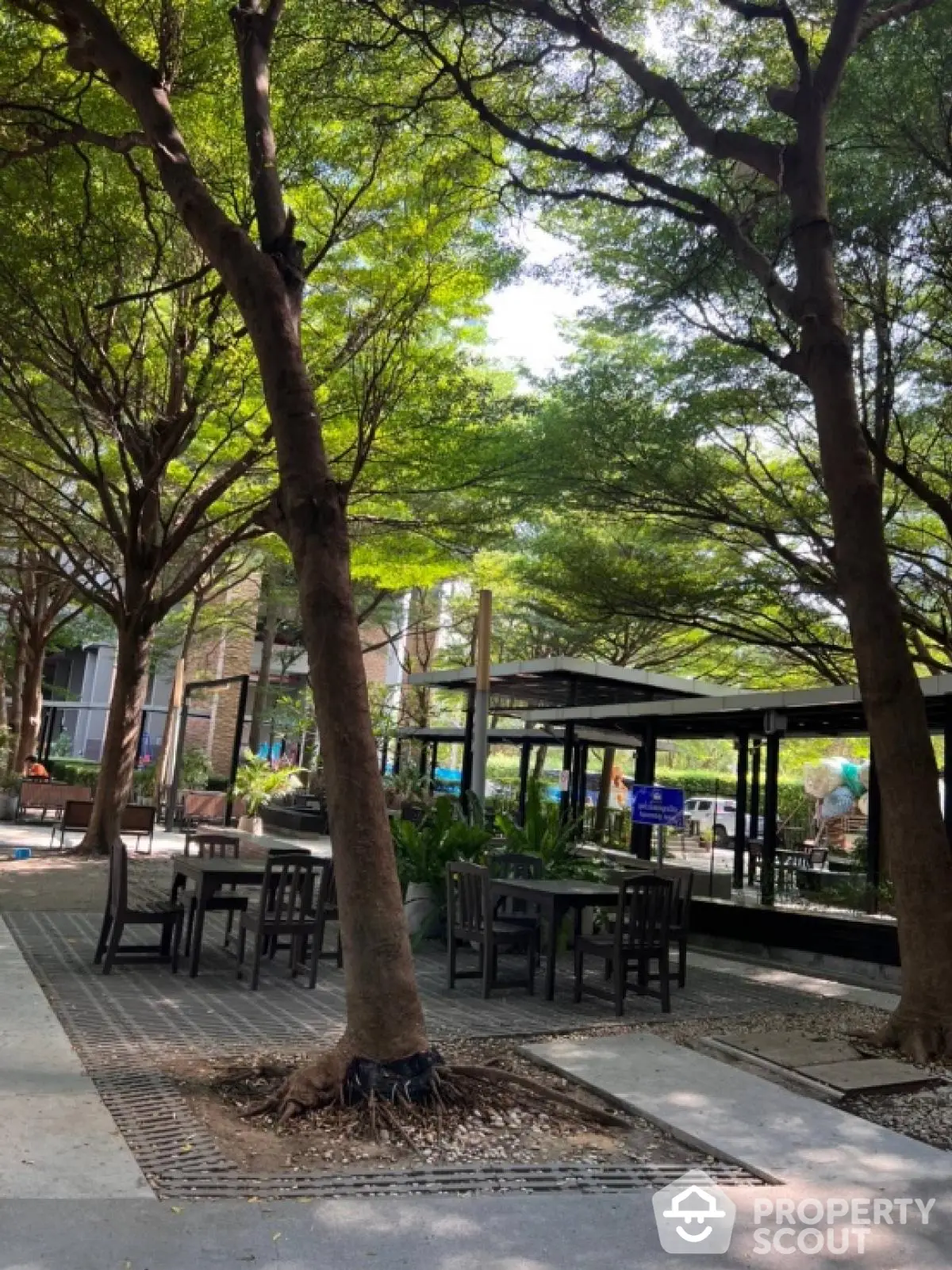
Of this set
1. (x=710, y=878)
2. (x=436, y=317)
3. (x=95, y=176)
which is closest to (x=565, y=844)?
(x=710, y=878)

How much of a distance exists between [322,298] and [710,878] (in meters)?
8.88

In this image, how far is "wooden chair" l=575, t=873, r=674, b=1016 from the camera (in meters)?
7.48

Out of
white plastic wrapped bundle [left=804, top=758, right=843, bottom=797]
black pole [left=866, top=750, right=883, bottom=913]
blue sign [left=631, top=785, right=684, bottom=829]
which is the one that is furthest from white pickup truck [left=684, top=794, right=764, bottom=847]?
blue sign [left=631, top=785, right=684, bottom=829]

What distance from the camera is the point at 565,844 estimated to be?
35.2ft

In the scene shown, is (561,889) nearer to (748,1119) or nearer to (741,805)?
(748,1119)

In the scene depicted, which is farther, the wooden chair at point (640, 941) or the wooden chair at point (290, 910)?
the wooden chair at point (290, 910)

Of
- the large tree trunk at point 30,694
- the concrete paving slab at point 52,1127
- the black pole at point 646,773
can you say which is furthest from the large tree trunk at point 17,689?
the concrete paving slab at point 52,1127

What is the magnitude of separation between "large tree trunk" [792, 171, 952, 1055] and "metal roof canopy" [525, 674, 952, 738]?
2826 mm

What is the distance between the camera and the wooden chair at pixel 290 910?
770 cm

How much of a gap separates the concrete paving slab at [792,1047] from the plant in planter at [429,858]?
3.52m

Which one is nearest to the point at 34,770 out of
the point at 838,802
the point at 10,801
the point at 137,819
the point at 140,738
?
the point at 10,801

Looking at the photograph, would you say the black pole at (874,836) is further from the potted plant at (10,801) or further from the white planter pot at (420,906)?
the potted plant at (10,801)

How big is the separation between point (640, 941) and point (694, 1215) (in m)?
3.73

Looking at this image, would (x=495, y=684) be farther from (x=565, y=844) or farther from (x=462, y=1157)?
(x=462, y=1157)
